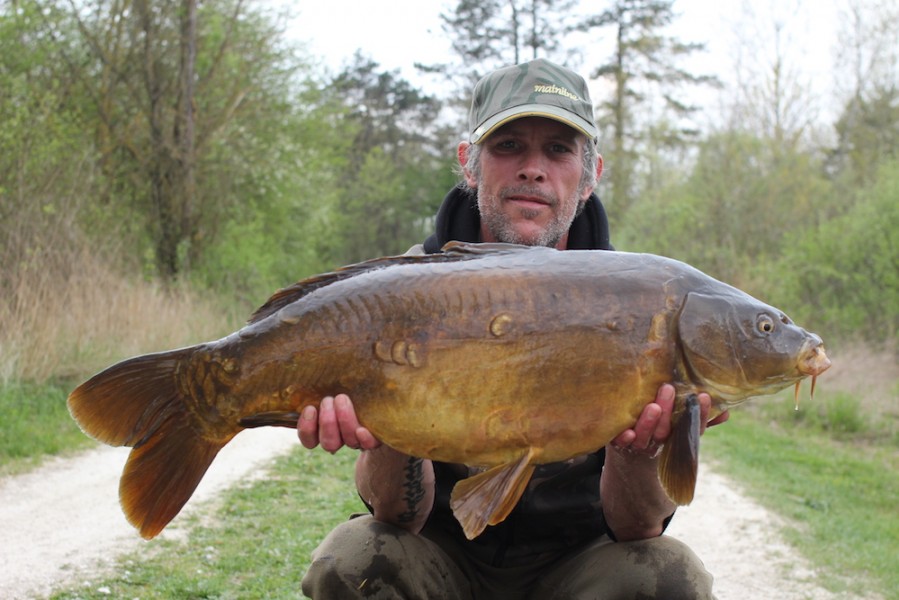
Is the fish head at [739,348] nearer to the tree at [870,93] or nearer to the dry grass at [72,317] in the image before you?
the dry grass at [72,317]

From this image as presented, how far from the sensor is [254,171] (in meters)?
19.2

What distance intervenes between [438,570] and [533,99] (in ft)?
5.44

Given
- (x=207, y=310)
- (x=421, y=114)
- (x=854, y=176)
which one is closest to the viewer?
(x=207, y=310)

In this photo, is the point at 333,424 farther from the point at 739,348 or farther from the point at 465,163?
the point at 465,163

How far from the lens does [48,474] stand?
6.32 m

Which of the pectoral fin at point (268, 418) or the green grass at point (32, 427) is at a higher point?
the pectoral fin at point (268, 418)

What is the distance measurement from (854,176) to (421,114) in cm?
2461

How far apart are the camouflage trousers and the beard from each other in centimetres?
111

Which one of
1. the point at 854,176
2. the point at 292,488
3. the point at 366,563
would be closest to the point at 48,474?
the point at 292,488

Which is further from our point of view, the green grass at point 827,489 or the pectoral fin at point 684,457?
the green grass at point 827,489

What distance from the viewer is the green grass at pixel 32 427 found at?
6.61 meters

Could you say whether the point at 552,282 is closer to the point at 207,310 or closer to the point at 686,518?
the point at 686,518

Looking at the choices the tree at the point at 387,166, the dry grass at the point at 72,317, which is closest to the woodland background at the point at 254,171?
the dry grass at the point at 72,317

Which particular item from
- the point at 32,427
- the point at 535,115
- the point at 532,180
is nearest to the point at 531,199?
the point at 532,180
